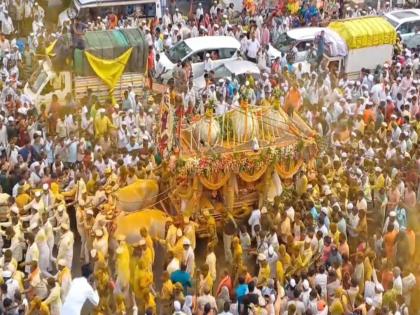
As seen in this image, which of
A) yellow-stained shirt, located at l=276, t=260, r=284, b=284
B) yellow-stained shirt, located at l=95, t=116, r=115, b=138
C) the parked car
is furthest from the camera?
the parked car

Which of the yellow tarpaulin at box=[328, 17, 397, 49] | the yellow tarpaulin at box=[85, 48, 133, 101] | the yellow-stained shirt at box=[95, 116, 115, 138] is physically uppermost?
the yellow tarpaulin at box=[328, 17, 397, 49]

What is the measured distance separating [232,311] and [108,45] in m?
8.12

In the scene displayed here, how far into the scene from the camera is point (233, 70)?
18125 mm

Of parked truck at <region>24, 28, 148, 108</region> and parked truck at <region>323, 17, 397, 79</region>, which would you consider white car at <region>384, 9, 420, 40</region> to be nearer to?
parked truck at <region>323, 17, 397, 79</region>

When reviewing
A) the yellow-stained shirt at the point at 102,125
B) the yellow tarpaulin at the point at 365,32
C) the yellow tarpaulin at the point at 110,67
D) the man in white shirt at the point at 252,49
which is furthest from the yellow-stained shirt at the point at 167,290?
the yellow tarpaulin at the point at 365,32

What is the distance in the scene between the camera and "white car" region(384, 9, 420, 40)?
67.5 feet

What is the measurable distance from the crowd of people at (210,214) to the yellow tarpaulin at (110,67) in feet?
1.88

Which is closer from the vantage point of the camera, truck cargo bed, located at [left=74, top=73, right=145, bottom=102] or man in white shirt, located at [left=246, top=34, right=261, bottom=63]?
truck cargo bed, located at [left=74, top=73, right=145, bottom=102]

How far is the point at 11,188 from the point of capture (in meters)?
13.5

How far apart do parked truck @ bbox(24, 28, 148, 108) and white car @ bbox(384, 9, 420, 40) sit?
6.25 metres

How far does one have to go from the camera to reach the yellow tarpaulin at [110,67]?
17250 mm

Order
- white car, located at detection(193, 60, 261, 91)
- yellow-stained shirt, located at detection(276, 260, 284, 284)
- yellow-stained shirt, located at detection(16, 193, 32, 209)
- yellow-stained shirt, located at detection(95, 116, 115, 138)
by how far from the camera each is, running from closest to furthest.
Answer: yellow-stained shirt, located at detection(276, 260, 284, 284) → yellow-stained shirt, located at detection(16, 193, 32, 209) → yellow-stained shirt, located at detection(95, 116, 115, 138) → white car, located at detection(193, 60, 261, 91)

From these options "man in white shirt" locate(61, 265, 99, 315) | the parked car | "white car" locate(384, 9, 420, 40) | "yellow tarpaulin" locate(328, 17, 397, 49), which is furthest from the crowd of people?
"white car" locate(384, 9, 420, 40)

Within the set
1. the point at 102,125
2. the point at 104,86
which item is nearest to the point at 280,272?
the point at 102,125
